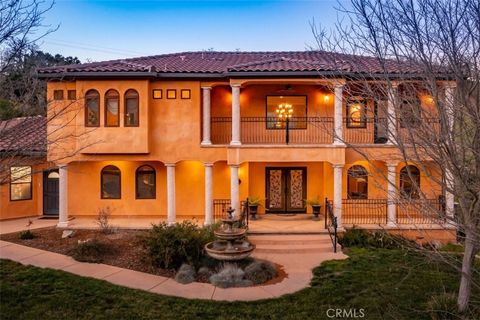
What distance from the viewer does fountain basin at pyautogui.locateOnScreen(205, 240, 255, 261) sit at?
976 centimetres

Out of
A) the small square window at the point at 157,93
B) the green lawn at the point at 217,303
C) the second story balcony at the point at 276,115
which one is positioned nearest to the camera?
the green lawn at the point at 217,303

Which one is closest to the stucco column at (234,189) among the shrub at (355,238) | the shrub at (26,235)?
the shrub at (355,238)

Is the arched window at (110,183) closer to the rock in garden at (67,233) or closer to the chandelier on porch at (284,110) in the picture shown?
the rock in garden at (67,233)

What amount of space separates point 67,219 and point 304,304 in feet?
38.7

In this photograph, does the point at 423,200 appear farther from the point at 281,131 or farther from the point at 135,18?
the point at 135,18

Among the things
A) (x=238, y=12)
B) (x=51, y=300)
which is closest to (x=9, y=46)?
(x=51, y=300)

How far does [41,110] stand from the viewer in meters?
8.40

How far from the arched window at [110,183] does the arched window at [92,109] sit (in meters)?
2.69

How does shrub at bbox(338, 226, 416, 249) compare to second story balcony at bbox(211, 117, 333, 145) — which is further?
second story balcony at bbox(211, 117, 333, 145)

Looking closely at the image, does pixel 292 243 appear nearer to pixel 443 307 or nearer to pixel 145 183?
pixel 443 307

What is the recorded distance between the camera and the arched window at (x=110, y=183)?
55.3 feet

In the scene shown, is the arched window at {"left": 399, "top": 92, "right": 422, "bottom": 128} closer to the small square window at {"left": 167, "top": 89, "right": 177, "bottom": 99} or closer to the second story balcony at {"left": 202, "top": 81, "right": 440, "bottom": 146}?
the second story balcony at {"left": 202, "top": 81, "right": 440, "bottom": 146}

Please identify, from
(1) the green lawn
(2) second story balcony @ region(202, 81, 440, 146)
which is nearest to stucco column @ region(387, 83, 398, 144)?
(1) the green lawn

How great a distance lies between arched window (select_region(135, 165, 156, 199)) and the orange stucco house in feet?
0.16
